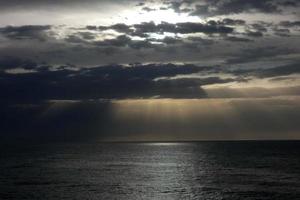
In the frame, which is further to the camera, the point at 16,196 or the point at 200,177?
the point at 200,177

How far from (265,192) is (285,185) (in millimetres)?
12132

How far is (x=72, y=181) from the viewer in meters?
96.9

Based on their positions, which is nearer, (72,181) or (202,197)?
(202,197)

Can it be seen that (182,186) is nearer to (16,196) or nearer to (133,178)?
(133,178)

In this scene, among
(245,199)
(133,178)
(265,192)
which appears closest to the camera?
(245,199)

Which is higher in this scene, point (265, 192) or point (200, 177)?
point (200, 177)

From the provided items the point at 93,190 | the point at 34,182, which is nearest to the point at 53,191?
the point at 93,190

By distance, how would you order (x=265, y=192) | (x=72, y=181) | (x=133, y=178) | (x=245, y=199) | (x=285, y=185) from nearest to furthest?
(x=245, y=199), (x=265, y=192), (x=285, y=185), (x=72, y=181), (x=133, y=178)

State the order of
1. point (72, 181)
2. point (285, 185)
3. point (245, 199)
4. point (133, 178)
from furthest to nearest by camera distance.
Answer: point (133, 178)
point (72, 181)
point (285, 185)
point (245, 199)

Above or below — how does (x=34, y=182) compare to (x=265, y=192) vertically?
above

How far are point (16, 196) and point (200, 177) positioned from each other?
167 ft

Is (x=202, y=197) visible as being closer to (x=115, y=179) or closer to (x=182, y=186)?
(x=182, y=186)

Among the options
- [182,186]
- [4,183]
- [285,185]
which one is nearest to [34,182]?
[4,183]

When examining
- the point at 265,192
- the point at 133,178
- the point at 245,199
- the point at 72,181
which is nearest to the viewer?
the point at 245,199
